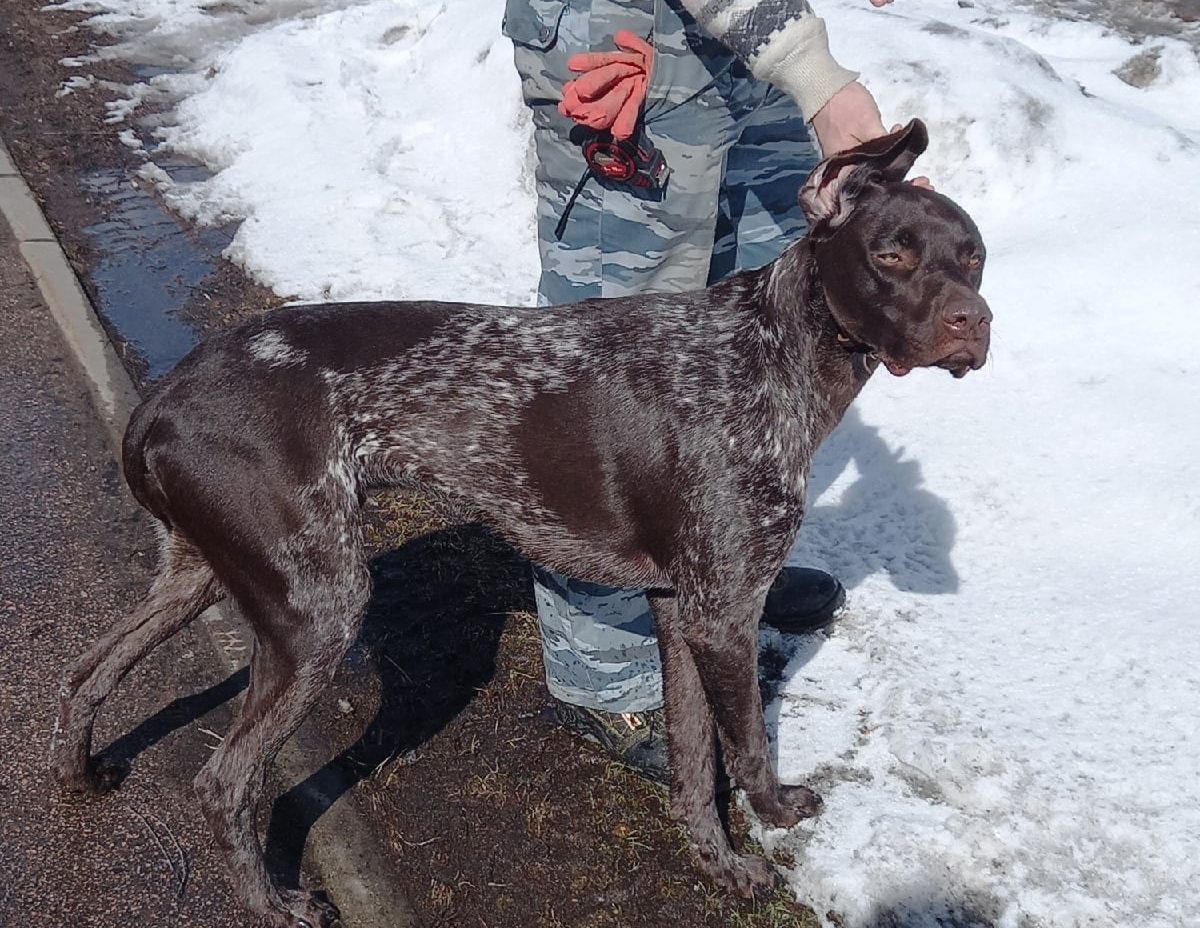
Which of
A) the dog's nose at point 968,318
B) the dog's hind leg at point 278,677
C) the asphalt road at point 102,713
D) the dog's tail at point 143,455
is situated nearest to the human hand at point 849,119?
the dog's nose at point 968,318

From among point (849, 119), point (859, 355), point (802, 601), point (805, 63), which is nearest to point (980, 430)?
point (802, 601)

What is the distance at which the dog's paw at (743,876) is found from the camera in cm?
339

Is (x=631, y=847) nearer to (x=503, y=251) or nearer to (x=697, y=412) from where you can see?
(x=697, y=412)

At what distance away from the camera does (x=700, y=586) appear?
3117 millimetres

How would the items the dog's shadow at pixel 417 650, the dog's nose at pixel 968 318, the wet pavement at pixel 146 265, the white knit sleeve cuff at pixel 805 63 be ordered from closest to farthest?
the dog's nose at pixel 968 318
the white knit sleeve cuff at pixel 805 63
the dog's shadow at pixel 417 650
the wet pavement at pixel 146 265

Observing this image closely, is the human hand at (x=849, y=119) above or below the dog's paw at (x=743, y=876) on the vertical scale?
above

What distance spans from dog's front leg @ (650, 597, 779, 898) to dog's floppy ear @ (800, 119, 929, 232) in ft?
4.13

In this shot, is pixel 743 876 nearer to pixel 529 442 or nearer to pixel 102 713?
pixel 529 442

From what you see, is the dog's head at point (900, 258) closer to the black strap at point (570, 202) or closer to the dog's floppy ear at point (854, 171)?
the dog's floppy ear at point (854, 171)

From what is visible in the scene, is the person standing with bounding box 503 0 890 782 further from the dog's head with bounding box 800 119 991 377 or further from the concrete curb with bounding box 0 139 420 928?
the concrete curb with bounding box 0 139 420 928

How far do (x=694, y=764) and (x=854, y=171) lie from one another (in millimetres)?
1820

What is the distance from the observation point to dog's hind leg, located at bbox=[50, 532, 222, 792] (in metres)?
3.43

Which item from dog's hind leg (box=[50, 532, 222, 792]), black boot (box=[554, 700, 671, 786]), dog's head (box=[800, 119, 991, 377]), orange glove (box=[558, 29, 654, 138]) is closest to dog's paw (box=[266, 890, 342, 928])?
dog's hind leg (box=[50, 532, 222, 792])

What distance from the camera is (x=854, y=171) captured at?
2768mm
